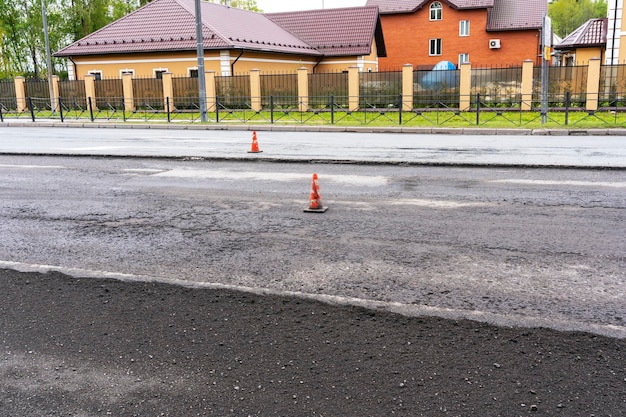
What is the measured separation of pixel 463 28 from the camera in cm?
5391

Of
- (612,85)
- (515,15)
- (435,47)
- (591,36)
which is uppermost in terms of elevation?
(515,15)

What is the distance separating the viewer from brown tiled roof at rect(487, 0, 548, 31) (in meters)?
52.2

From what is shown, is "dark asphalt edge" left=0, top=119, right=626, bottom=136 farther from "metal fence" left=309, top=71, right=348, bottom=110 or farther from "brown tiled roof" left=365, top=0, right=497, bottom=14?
"brown tiled roof" left=365, top=0, right=497, bottom=14

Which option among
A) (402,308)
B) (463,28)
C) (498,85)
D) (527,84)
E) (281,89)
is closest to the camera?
(402,308)

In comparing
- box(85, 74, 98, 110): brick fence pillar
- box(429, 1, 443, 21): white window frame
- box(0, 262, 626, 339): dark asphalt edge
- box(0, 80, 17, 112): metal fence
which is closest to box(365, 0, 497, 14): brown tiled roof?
box(429, 1, 443, 21): white window frame

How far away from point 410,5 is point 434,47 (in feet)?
14.3

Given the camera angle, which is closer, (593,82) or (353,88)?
(593,82)

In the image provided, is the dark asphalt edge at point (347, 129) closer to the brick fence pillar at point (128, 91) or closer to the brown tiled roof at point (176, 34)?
the brick fence pillar at point (128, 91)

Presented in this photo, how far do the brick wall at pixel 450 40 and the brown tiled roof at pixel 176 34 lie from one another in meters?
16.3

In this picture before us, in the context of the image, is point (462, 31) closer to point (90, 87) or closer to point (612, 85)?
point (612, 85)

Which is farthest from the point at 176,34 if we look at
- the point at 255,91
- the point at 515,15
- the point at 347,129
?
the point at 515,15

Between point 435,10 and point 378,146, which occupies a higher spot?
point 435,10

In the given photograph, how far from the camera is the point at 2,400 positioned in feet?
11.2

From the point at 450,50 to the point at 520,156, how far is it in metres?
44.1
